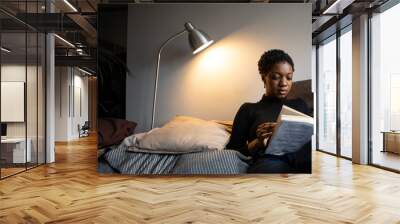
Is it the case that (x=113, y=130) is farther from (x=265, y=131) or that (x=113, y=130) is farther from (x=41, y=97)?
(x=41, y=97)

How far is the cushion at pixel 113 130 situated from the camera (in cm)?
519

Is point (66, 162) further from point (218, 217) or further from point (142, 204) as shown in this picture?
point (218, 217)

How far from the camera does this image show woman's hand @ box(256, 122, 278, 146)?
498 centimetres

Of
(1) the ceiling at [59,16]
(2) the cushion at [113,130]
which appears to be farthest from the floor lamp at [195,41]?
(1) the ceiling at [59,16]

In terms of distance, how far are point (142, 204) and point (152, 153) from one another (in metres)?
1.34

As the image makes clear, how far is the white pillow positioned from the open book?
646mm

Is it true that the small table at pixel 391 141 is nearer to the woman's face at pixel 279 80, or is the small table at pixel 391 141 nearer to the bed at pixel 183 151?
the woman's face at pixel 279 80

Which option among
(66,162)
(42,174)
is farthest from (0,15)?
(66,162)

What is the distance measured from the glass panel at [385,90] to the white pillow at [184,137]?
3160 mm

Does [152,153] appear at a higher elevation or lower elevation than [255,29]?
lower

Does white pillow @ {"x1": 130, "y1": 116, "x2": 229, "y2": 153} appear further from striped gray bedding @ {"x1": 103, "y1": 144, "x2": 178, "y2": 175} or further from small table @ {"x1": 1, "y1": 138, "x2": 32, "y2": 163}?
small table @ {"x1": 1, "y1": 138, "x2": 32, "y2": 163}

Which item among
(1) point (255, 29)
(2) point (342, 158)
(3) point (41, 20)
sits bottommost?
(2) point (342, 158)

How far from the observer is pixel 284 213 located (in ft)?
11.4

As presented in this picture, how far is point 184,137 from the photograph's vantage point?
197 inches
